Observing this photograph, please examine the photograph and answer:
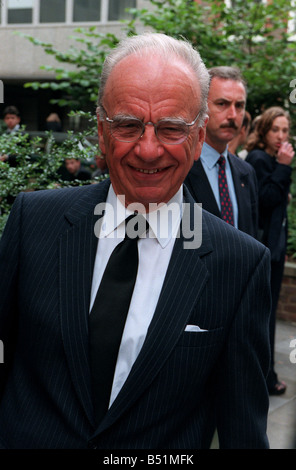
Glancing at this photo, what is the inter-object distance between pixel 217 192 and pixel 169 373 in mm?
2018

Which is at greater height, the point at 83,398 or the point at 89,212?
the point at 89,212

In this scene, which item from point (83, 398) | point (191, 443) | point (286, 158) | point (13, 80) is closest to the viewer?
point (83, 398)

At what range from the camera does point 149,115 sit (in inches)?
61.9

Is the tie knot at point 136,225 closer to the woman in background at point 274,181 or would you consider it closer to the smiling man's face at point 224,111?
the smiling man's face at point 224,111

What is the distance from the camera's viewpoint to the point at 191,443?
168cm

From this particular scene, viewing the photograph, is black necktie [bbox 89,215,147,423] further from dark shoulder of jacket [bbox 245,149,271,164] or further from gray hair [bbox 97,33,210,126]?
dark shoulder of jacket [bbox 245,149,271,164]

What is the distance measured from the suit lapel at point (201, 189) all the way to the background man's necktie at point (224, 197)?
0.30 ft

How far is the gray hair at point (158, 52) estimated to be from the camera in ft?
5.32

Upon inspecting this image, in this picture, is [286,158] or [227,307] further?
[286,158]

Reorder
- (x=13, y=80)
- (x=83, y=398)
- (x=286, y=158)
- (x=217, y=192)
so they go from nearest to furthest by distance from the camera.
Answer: (x=83, y=398) < (x=217, y=192) < (x=286, y=158) < (x=13, y=80)

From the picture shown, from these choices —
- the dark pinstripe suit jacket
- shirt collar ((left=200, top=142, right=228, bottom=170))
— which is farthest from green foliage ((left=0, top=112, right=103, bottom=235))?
the dark pinstripe suit jacket

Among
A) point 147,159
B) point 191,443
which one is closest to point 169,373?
point 191,443
